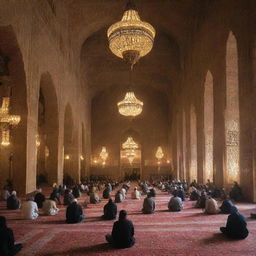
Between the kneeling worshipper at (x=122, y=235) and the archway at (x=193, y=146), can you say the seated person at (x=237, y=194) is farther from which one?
the archway at (x=193, y=146)

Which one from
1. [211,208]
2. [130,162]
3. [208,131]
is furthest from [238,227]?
[130,162]

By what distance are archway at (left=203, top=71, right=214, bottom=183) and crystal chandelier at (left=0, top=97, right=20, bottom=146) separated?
7.26m

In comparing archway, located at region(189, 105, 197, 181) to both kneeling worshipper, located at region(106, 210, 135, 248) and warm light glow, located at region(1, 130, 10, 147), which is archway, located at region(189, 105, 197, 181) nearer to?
warm light glow, located at region(1, 130, 10, 147)

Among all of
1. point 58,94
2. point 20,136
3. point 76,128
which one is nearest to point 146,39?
point 20,136

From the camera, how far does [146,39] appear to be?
8.05 m

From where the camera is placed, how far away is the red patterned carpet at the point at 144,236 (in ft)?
13.1

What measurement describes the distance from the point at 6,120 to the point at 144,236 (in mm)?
6638

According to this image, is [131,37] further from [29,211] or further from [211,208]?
[29,211]

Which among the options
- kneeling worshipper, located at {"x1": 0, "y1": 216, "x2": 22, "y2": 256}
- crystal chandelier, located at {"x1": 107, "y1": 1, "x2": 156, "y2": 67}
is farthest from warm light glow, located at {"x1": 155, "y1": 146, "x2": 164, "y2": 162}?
kneeling worshipper, located at {"x1": 0, "y1": 216, "x2": 22, "y2": 256}

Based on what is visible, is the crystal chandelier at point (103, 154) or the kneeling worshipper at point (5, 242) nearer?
the kneeling worshipper at point (5, 242)

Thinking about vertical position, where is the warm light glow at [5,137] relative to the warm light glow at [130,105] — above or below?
below

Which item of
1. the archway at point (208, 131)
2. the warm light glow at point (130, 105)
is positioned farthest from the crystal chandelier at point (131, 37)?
the warm light glow at point (130, 105)

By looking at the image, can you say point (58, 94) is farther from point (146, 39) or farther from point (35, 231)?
point (35, 231)

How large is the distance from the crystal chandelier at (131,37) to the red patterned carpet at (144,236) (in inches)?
150
